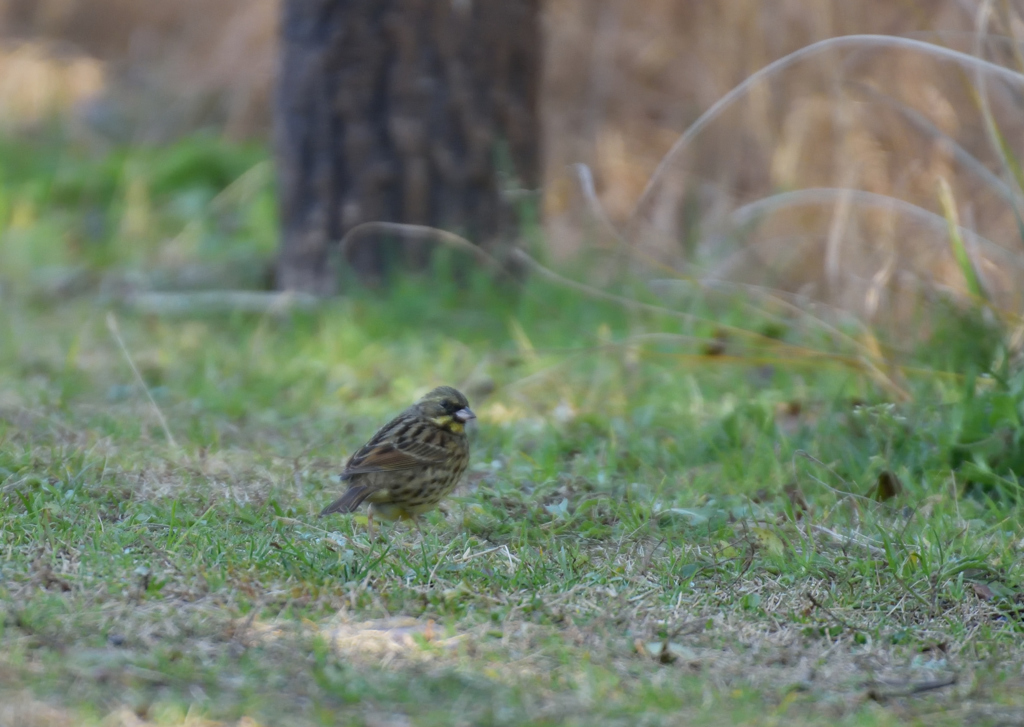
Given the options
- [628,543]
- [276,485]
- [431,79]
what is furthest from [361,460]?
[431,79]

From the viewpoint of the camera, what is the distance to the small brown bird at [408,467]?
3920 millimetres

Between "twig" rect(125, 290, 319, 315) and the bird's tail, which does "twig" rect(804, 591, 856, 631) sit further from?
"twig" rect(125, 290, 319, 315)

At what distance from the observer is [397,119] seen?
6.94 metres

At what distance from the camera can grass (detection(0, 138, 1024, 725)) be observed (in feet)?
9.06

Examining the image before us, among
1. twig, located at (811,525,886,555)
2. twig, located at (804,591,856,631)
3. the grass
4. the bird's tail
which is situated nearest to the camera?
the grass

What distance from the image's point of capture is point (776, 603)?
3.40 metres

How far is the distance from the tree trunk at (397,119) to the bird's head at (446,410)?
2.58 meters

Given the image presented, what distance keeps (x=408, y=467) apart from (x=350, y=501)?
0.22m

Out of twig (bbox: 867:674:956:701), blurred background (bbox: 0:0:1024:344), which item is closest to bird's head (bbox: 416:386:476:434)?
blurred background (bbox: 0:0:1024:344)

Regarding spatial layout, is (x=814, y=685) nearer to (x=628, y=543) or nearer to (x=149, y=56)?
(x=628, y=543)

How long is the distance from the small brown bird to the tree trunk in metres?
2.81

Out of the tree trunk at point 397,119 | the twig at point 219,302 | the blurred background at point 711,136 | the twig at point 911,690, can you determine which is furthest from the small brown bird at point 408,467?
the tree trunk at point 397,119

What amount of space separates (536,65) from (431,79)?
2.29 ft

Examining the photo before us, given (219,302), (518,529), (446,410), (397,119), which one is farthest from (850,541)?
(219,302)
